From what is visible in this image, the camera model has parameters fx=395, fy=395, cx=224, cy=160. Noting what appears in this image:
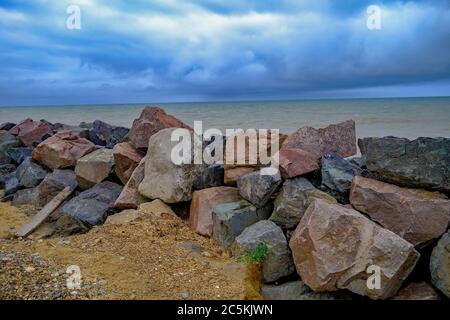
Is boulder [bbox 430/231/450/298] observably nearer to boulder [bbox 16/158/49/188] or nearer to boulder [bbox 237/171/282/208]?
boulder [bbox 237/171/282/208]

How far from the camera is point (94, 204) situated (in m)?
6.84

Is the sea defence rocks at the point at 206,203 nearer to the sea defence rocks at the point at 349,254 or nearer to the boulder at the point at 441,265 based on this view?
the sea defence rocks at the point at 349,254

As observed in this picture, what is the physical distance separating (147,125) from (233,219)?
10.6 feet

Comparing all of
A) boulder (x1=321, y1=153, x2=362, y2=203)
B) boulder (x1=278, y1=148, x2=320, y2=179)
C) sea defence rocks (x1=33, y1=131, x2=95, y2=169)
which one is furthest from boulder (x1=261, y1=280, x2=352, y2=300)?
sea defence rocks (x1=33, y1=131, x2=95, y2=169)

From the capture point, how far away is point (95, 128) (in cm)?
1212

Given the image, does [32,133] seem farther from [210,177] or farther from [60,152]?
[210,177]

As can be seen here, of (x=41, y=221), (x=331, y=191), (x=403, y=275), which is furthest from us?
(x=41, y=221)

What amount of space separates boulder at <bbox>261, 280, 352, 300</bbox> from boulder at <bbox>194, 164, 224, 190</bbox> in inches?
89.0

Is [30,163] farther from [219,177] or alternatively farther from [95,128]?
[219,177]
